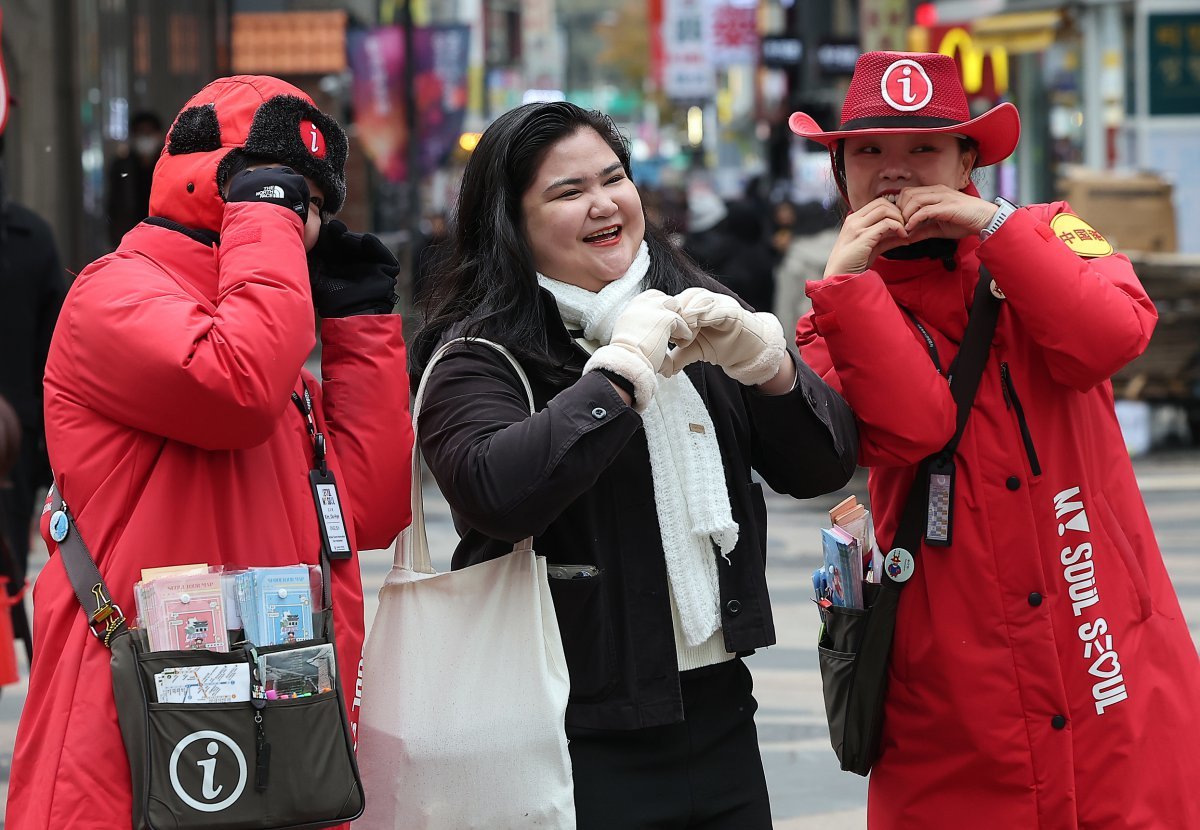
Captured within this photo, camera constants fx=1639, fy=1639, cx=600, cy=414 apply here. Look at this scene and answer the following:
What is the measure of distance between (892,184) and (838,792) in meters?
2.93

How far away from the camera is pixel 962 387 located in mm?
3086

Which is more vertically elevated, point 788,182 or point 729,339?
point 788,182

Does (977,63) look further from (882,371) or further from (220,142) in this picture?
(220,142)

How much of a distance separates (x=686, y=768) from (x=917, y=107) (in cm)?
132

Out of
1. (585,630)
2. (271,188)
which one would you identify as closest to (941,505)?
(585,630)

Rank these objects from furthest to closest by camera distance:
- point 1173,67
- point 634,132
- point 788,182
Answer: point 788,182 → point 1173,67 → point 634,132

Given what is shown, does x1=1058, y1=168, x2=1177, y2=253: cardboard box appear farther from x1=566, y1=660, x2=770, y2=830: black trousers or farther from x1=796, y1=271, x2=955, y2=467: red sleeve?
x1=566, y1=660, x2=770, y2=830: black trousers

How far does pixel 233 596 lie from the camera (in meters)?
2.66

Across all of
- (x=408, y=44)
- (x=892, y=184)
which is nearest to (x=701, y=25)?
(x=408, y=44)

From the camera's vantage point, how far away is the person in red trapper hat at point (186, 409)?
2584 millimetres

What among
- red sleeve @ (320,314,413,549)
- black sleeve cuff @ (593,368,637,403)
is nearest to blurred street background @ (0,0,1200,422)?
red sleeve @ (320,314,413,549)

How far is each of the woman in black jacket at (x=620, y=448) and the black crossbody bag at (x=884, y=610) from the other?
0.70ft

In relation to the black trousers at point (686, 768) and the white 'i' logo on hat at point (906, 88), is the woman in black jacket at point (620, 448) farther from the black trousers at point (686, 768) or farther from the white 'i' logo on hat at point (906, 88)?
the white 'i' logo on hat at point (906, 88)

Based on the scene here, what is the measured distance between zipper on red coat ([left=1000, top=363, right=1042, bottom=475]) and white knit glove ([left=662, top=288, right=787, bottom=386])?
533 mm
